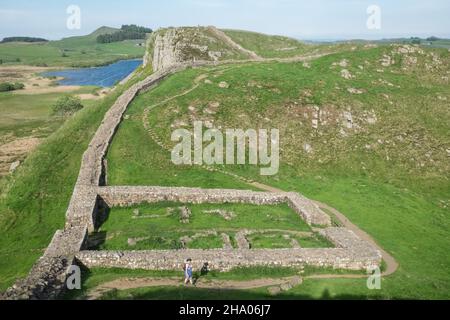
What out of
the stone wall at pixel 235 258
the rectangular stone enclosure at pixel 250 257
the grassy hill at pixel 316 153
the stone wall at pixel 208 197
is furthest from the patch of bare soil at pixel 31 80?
the stone wall at pixel 235 258

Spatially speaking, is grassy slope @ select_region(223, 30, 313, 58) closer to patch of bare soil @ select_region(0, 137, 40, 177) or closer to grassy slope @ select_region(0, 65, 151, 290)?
grassy slope @ select_region(0, 65, 151, 290)

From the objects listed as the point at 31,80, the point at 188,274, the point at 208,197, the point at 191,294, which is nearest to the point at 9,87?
the point at 31,80

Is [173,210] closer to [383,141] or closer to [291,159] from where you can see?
[291,159]

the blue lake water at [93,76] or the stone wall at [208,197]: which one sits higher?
the blue lake water at [93,76]

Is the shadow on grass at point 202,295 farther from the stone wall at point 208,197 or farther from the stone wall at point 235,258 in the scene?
the stone wall at point 208,197

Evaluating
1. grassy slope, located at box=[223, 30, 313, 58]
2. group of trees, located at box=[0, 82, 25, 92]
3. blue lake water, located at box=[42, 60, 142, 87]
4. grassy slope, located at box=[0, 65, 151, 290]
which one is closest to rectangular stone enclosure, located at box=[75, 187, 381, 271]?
grassy slope, located at box=[0, 65, 151, 290]

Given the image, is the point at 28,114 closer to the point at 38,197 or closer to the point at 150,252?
the point at 38,197
